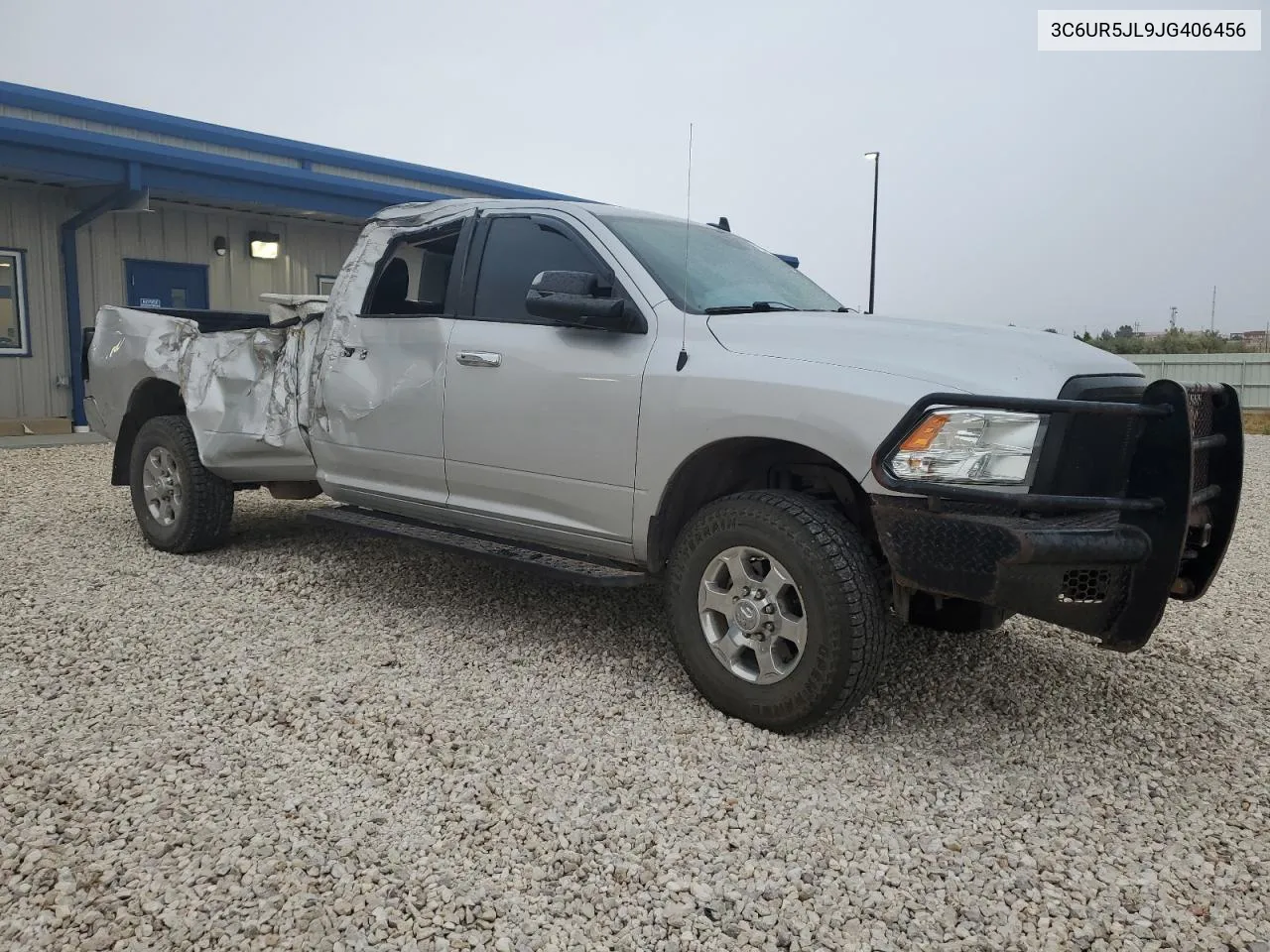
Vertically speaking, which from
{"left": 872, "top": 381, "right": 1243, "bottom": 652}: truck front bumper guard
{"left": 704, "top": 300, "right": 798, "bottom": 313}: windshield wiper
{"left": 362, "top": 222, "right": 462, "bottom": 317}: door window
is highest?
{"left": 362, "top": 222, "right": 462, "bottom": 317}: door window

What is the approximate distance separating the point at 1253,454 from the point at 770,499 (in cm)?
1382

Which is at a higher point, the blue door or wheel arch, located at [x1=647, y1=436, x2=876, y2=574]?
the blue door

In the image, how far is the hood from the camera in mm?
3061

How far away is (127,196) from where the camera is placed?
1161cm

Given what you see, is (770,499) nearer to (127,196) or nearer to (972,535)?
(972,535)

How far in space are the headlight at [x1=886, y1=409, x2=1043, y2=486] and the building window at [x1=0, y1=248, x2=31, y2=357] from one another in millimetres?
12696

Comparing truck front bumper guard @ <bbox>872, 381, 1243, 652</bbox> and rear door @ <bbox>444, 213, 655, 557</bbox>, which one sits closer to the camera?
truck front bumper guard @ <bbox>872, 381, 1243, 652</bbox>

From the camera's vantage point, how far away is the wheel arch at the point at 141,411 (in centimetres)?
612

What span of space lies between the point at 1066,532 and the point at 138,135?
17624 mm

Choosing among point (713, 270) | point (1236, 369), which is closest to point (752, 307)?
point (713, 270)

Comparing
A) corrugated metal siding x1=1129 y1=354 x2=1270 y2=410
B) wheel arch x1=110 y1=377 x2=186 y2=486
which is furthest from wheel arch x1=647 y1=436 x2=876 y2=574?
corrugated metal siding x1=1129 y1=354 x2=1270 y2=410

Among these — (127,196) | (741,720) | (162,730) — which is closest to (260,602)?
(162,730)

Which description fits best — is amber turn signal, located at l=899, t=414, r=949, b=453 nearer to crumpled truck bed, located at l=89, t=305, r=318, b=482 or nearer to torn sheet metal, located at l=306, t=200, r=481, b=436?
torn sheet metal, located at l=306, t=200, r=481, b=436

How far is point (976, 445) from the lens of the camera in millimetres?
2980
